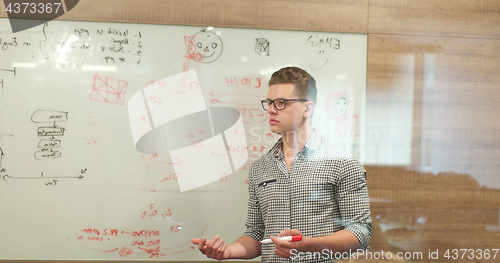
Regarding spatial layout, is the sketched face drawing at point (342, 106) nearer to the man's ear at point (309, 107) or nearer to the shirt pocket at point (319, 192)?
the man's ear at point (309, 107)

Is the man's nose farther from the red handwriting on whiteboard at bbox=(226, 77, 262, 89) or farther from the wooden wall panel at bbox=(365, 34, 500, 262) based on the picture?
the wooden wall panel at bbox=(365, 34, 500, 262)

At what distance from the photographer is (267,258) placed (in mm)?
1283

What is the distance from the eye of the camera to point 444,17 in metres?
1.67

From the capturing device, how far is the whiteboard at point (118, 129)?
1698mm

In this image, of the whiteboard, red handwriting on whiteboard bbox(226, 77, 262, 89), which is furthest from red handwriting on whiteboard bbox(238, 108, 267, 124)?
red handwriting on whiteboard bbox(226, 77, 262, 89)

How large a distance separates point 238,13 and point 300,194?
922mm

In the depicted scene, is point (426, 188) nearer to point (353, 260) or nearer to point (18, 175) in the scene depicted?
point (353, 260)

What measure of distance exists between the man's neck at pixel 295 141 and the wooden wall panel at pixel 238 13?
0.66 meters

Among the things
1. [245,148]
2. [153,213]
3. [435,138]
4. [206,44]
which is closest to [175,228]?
[153,213]

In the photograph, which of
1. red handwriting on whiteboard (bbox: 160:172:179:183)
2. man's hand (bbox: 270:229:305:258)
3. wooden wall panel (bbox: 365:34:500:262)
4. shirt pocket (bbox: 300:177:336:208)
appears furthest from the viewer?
red handwriting on whiteboard (bbox: 160:172:179:183)

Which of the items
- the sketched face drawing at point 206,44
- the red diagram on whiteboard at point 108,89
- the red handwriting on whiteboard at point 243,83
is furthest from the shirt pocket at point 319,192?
the red diagram on whiteboard at point 108,89

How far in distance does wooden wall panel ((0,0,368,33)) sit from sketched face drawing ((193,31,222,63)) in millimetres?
51

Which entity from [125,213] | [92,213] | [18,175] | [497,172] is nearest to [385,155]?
[497,172]

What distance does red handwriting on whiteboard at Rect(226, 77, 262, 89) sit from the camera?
5.78ft
